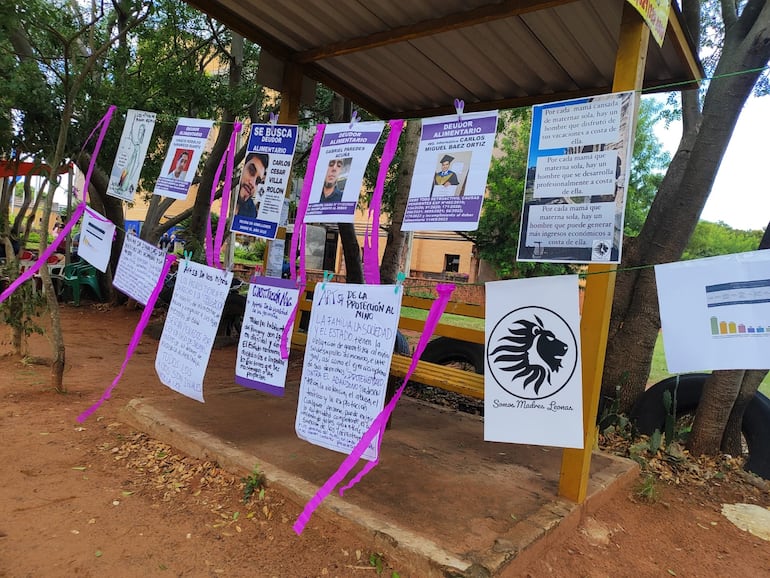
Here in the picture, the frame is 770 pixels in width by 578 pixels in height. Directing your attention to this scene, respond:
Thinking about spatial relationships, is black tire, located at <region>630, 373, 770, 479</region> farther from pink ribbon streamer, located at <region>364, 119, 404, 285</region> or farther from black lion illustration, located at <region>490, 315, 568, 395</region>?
pink ribbon streamer, located at <region>364, 119, 404, 285</region>

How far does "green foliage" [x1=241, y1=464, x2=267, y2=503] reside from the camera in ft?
10.1

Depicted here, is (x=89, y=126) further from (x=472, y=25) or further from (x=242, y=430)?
(x=472, y=25)

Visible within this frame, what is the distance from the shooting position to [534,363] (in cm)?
266

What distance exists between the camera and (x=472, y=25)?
140 inches

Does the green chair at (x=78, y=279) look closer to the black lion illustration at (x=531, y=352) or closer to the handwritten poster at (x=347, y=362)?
the handwritten poster at (x=347, y=362)

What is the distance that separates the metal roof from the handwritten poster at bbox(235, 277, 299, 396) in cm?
204

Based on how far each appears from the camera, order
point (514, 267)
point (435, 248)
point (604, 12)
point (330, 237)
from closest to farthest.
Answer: point (604, 12)
point (514, 267)
point (435, 248)
point (330, 237)

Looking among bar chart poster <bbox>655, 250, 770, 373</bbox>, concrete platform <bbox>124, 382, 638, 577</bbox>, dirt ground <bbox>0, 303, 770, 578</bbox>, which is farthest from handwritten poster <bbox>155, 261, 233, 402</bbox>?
bar chart poster <bbox>655, 250, 770, 373</bbox>

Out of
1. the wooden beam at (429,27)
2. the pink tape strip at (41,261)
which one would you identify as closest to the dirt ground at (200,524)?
the pink tape strip at (41,261)

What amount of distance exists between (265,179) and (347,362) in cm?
159

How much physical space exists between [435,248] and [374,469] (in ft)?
78.6

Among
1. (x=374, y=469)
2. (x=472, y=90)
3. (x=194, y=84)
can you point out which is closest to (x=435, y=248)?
(x=194, y=84)

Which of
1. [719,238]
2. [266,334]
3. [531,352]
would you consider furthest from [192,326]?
[719,238]

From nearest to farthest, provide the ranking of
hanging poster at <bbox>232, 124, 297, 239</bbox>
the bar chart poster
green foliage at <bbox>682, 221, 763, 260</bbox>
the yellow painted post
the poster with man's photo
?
the bar chart poster < the poster with man's photo < the yellow painted post < hanging poster at <bbox>232, 124, 297, 239</bbox> < green foliage at <bbox>682, 221, 763, 260</bbox>
